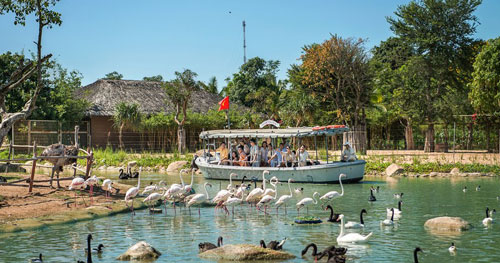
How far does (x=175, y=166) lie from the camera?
114 ft

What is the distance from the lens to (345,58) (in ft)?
129

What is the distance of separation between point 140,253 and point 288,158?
1547cm

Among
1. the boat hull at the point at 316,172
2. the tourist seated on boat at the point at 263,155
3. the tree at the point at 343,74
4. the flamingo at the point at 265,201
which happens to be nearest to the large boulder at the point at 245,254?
the flamingo at the point at 265,201

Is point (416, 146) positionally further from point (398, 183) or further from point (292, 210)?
point (292, 210)

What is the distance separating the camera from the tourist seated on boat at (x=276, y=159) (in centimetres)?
2633

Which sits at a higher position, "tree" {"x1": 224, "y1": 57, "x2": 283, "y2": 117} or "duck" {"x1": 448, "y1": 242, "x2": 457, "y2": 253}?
"tree" {"x1": 224, "y1": 57, "x2": 283, "y2": 117}

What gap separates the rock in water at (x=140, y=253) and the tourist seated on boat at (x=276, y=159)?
14.9 metres

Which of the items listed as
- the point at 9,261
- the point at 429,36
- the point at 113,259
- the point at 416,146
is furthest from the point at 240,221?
the point at 416,146

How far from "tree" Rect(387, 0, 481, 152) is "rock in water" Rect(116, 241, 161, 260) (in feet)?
101

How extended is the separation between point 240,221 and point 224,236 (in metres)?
2.24

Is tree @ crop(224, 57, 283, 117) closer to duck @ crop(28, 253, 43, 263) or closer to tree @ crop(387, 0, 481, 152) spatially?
tree @ crop(387, 0, 481, 152)

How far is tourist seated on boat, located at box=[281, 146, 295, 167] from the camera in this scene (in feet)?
84.7

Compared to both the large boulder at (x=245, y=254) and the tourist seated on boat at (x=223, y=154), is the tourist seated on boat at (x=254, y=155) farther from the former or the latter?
the large boulder at (x=245, y=254)

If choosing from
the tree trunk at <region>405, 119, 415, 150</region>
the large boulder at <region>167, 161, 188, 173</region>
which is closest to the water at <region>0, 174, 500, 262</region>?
the large boulder at <region>167, 161, 188, 173</region>
